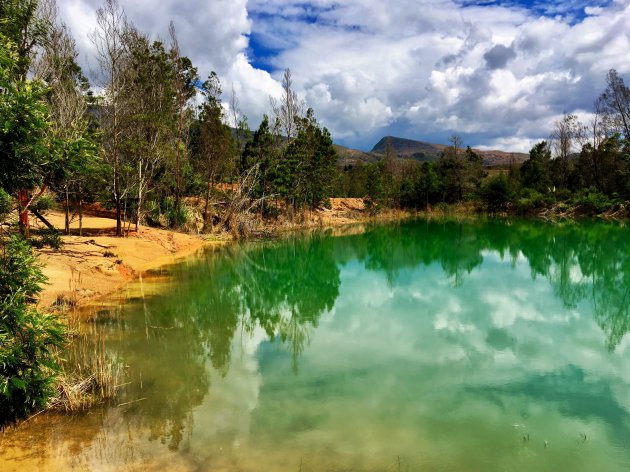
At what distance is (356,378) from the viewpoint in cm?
866

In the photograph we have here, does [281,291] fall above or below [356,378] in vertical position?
above

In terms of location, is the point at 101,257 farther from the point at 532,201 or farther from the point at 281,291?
the point at 532,201

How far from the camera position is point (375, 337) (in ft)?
37.0

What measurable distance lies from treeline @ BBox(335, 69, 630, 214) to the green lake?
3855cm

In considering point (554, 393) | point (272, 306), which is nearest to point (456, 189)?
point (272, 306)

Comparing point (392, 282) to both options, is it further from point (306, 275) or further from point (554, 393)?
point (554, 393)

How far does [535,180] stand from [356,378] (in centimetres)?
5918

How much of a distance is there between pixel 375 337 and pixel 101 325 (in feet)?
23.5

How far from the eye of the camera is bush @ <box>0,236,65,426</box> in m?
5.70

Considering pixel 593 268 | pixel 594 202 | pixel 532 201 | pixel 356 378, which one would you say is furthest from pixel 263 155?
pixel 594 202

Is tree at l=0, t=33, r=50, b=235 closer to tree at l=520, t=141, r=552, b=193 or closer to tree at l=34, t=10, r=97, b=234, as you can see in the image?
tree at l=34, t=10, r=97, b=234

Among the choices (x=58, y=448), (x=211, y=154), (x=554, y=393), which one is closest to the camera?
(x=58, y=448)

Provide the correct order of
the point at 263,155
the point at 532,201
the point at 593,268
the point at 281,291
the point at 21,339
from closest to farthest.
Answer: the point at 21,339
the point at 281,291
the point at 593,268
the point at 263,155
the point at 532,201

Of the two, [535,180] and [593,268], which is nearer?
[593,268]
